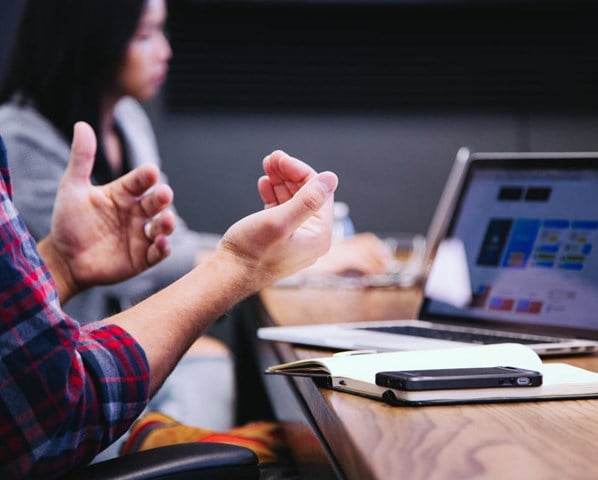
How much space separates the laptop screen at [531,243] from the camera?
1344mm

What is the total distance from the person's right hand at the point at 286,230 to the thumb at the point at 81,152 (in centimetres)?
42

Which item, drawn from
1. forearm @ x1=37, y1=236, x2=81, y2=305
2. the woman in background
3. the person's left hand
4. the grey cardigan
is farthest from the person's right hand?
the grey cardigan

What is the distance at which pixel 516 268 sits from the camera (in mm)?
1459

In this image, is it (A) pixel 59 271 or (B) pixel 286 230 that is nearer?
(B) pixel 286 230

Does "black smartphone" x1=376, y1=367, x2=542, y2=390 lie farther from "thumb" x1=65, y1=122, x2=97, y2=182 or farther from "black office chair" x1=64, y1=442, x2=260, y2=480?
"thumb" x1=65, y1=122, x2=97, y2=182

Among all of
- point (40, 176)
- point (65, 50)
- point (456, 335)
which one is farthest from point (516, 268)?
point (65, 50)

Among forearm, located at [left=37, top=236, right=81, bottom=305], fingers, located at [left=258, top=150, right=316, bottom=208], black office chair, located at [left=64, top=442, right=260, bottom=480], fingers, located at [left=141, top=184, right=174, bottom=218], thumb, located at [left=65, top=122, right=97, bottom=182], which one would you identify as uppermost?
fingers, located at [left=258, top=150, right=316, bottom=208]

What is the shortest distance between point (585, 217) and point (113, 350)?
776mm

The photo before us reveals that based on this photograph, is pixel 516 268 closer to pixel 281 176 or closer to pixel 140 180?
pixel 281 176

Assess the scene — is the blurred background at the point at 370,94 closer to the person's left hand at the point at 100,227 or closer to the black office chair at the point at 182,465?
the person's left hand at the point at 100,227

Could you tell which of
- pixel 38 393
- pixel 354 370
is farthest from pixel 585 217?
pixel 38 393

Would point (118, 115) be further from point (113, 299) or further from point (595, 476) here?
point (595, 476)

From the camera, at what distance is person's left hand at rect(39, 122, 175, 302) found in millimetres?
1544

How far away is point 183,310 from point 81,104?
148 cm
